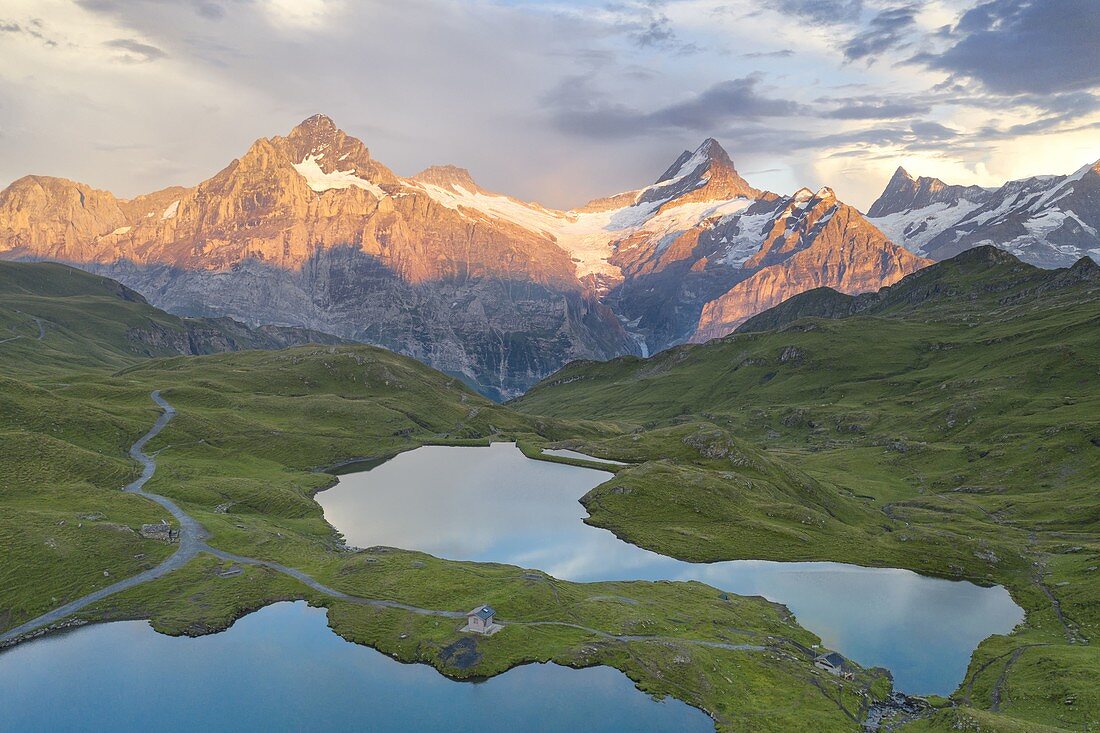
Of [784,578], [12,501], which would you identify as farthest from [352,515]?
[784,578]

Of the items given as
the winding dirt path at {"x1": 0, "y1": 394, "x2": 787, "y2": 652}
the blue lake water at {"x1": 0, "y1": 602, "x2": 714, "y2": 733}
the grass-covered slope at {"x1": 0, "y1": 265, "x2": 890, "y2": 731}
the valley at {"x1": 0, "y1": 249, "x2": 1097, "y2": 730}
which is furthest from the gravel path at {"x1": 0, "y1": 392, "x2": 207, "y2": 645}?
the blue lake water at {"x1": 0, "y1": 602, "x2": 714, "y2": 733}

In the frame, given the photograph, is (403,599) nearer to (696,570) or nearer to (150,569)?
(150,569)

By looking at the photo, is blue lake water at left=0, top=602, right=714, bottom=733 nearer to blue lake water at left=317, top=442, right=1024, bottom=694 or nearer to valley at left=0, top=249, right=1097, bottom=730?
valley at left=0, top=249, right=1097, bottom=730

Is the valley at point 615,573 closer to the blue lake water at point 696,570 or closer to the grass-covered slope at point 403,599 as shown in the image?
the grass-covered slope at point 403,599

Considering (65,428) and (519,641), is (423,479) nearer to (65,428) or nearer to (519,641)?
(65,428)

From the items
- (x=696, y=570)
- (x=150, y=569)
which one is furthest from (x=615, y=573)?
(x=150, y=569)

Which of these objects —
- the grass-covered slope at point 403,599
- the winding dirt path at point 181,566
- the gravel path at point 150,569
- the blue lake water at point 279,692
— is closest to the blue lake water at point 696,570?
the grass-covered slope at point 403,599
